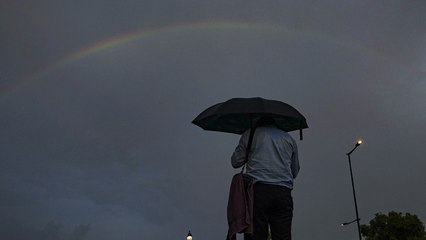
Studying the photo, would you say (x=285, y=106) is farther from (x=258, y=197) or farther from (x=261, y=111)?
(x=258, y=197)

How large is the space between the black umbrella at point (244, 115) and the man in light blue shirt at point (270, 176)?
0.40 metres

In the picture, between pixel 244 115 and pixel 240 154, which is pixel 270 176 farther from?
pixel 244 115

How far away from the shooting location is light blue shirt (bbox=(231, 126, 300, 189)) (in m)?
4.32

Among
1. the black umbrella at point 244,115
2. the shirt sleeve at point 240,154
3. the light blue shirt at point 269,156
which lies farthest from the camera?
the black umbrella at point 244,115

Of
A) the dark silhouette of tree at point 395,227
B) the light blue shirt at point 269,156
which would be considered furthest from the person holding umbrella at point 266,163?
the dark silhouette of tree at point 395,227

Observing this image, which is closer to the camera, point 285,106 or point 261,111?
point 261,111

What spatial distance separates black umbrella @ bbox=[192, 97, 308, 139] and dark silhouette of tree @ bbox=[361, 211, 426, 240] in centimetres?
3342

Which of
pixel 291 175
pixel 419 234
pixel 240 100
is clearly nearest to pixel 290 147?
pixel 291 175

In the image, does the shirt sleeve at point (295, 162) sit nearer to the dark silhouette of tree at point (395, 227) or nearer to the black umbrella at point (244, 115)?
the black umbrella at point (244, 115)

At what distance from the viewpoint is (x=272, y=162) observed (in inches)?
173

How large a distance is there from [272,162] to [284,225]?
0.71 m

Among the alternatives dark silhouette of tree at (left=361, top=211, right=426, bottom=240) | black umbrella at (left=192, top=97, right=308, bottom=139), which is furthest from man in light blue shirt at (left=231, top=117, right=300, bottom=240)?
dark silhouette of tree at (left=361, top=211, right=426, bottom=240)

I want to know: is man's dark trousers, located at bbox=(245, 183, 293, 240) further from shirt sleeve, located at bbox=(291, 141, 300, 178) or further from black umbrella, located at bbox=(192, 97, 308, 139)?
black umbrella, located at bbox=(192, 97, 308, 139)

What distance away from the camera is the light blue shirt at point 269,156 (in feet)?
14.2
